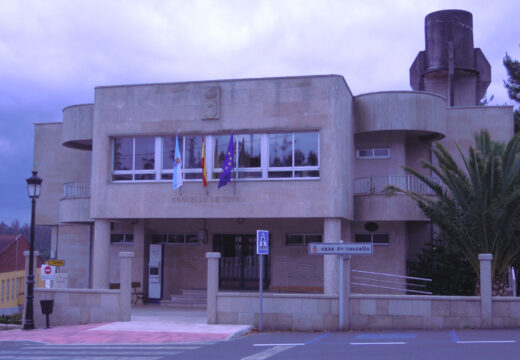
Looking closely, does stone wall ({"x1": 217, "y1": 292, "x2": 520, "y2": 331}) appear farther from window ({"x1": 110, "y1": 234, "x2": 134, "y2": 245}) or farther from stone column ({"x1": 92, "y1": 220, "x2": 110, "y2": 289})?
window ({"x1": 110, "y1": 234, "x2": 134, "y2": 245})

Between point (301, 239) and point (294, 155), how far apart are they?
4722 millimetres

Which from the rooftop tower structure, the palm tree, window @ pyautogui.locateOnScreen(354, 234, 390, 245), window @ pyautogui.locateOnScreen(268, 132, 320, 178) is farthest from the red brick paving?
the rooftop tower structure

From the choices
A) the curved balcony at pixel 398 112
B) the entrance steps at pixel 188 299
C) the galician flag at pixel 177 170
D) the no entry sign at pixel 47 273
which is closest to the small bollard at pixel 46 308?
the no entry sign at pixel 47 273

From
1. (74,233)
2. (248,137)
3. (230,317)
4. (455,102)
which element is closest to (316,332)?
(230,317)

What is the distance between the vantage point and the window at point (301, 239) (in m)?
24.8

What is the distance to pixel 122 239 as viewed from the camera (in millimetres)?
27203

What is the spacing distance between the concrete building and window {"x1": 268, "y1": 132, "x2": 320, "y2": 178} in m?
0.03

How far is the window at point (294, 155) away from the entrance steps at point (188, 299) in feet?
19.0

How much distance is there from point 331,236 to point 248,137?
4.42 m

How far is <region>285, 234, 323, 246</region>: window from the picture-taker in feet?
81.5

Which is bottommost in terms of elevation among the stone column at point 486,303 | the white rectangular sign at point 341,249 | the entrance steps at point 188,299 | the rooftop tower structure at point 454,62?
the entrance steps at point 188,299

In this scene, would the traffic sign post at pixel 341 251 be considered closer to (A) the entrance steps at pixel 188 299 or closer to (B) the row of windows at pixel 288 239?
(B) the row of windows at pixel 288 239

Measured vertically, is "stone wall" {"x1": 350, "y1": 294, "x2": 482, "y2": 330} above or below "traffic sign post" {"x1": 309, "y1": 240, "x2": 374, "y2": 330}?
below

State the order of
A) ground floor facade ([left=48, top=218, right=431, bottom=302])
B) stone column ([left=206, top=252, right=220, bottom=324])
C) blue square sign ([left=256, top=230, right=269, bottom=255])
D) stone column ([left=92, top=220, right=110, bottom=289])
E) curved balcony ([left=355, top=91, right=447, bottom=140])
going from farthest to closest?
ground floor facade ([left=48, top=218, right=431, bottom=302]) < curved balcony ([left=355, top=91, right=447, bottom=140]) < stone column ([left=92, top=220, right=110, bottom=289]) < stone column ([left=206, top=252, right=220, bottom=324]) < blue square sign ([left=256, top=230, right=269, bottom=255])
